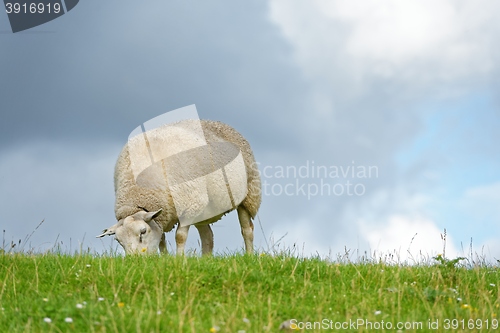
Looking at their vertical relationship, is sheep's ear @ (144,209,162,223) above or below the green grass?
above

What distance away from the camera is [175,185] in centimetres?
1342

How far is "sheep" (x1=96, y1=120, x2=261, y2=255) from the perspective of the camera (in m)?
12.8

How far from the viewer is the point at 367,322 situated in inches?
265

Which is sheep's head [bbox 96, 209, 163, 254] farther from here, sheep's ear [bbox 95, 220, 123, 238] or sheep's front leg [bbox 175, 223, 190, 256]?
sheep's front leg [bbox 175, 223, 190, 256]

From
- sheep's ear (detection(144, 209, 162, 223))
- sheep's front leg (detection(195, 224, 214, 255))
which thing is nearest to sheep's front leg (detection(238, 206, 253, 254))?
sheep's front leg (detection(195, 224, 214, 255))

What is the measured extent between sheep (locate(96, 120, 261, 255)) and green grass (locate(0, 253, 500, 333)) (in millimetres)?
3061

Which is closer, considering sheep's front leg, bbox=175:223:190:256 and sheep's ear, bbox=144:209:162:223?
sheep's ear, bbox=144:209:162:223

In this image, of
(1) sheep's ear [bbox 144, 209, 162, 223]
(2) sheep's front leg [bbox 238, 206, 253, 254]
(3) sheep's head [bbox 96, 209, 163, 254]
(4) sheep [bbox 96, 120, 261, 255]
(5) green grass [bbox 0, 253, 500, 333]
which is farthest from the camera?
(2) sheep's front leg [bbox 238, 206, 253, 254]

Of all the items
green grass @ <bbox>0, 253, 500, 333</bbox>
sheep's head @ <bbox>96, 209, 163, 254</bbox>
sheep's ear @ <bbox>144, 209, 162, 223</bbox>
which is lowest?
green grass @ <bbox>0, 253, 500, 333</bbox>

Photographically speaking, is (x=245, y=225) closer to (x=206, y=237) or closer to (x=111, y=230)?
(x=206, y=237)

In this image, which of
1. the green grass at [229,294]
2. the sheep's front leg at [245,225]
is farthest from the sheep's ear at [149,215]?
the sheep's front leg at [245,225]

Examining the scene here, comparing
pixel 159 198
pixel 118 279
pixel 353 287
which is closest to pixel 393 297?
pixel 353 287

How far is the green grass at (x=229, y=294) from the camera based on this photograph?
253 inches

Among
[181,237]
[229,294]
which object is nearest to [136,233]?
[181,237]
